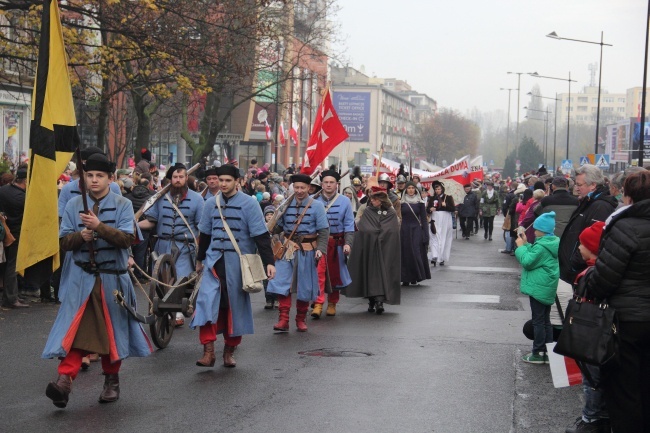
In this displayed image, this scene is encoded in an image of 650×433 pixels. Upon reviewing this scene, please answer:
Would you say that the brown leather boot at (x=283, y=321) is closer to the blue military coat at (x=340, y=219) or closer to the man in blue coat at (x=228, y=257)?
the blue military coat at (x=340, y=219)

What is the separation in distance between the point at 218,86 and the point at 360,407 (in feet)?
58.5

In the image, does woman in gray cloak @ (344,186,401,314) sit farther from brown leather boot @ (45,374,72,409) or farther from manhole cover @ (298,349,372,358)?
brown leather boot @ (45,374,72,409)

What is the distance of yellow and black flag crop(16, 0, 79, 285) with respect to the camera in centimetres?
718

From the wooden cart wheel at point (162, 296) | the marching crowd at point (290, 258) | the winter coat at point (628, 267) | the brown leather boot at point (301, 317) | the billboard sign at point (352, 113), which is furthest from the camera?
the billboard sign at point (352, 113)

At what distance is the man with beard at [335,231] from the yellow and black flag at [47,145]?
242 inches

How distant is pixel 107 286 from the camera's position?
7922mm

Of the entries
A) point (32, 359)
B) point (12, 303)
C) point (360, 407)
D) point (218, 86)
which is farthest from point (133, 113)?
point (360, 407)

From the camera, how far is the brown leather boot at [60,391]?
7375 mm

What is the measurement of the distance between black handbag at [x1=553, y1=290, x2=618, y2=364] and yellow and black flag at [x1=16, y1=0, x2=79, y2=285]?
3.47 metres

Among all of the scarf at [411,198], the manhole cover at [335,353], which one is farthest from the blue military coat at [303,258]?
the scarf at [411,198]

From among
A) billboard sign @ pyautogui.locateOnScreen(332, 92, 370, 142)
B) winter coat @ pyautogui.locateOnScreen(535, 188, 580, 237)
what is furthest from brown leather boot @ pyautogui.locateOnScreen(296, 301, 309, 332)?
billboard sign @ pyautogui.locateOnScreen(332, 92, 370, 142)

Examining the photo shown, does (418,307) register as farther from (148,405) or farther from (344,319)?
(148,405)

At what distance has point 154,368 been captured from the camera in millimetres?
9445

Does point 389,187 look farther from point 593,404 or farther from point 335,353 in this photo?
point 593,404
